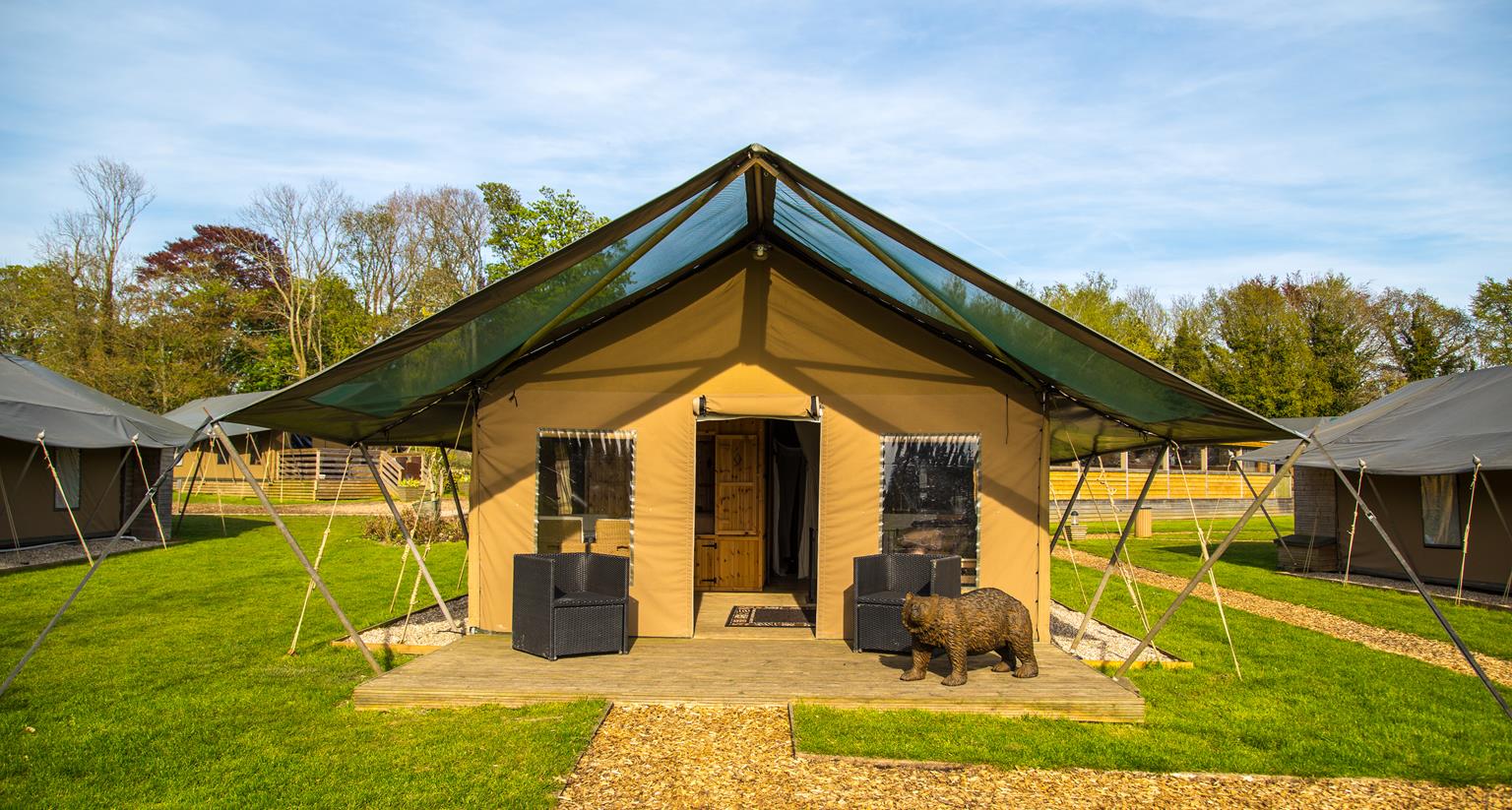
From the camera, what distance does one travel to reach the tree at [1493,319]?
1123 inches

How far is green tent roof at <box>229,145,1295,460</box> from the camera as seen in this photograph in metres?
4.89

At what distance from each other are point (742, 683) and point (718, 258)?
3258 mm

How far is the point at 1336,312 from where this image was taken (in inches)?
1212

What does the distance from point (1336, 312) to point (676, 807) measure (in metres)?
34.1

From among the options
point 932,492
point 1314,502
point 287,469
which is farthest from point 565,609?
point 287,469

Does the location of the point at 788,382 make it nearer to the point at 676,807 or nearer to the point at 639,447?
the point at 639,447

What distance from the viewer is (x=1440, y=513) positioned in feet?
39.0

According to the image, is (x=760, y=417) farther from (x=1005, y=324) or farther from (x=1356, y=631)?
(x=1356, y=631)

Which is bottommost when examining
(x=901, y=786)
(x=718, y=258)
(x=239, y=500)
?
(x=239, y=500)

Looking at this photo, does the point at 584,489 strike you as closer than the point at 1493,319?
Yes

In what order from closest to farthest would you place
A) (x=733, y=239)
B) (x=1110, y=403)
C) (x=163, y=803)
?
(x=163, y=803) < (x=1110, y=403) < (x=733, y=239)

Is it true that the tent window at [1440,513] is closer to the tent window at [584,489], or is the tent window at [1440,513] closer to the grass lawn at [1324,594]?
the grass lawn at [1324,594]

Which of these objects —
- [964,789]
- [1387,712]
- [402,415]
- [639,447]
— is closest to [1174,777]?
[964,789]

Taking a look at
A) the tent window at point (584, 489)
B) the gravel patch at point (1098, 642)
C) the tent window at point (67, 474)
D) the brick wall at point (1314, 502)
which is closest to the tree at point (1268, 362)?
the brick wall at point (1314, 502)
